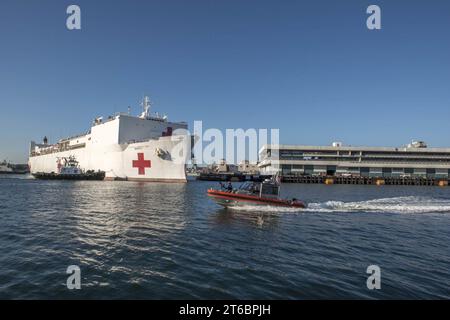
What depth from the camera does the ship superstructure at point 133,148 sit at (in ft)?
179

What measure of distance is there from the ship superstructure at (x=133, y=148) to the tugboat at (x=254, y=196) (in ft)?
106

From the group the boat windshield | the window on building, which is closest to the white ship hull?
the boat windshield

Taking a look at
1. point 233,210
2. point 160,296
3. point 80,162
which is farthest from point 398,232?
point 80,162

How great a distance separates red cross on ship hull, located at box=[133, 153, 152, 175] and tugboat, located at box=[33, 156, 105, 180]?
11487 mm

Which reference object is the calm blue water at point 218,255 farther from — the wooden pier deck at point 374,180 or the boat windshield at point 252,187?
the wooden pier deck at point 374,180

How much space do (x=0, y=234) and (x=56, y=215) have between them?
5279mm

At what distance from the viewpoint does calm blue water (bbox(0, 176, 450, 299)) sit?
25.9ft

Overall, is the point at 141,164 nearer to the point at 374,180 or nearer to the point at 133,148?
the point at 133,148

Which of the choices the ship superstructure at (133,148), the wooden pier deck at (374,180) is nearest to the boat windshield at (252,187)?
the ship superstructure at (133,148)

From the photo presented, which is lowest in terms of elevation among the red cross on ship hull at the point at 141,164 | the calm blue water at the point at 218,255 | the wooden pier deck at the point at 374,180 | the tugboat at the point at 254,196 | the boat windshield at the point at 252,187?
the wooden pier deck at the point at 374,180

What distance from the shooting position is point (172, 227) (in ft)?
50.9

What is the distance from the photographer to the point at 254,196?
74.0ft

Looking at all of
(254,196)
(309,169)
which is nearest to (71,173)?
(254,196)
